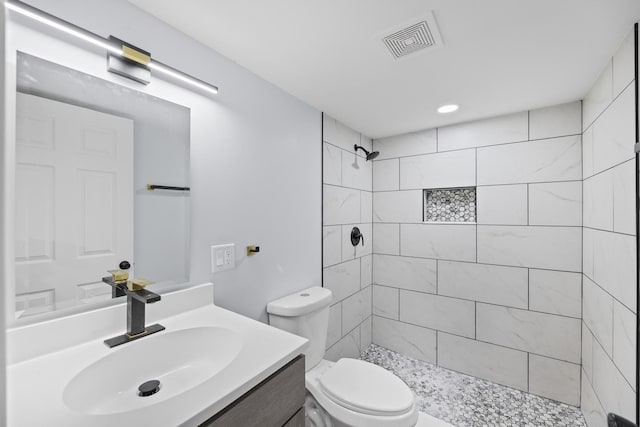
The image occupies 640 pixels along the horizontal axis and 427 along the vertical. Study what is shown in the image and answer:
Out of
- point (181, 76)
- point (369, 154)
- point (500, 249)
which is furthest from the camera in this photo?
point (369, 154)

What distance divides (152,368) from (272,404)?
0.45 m

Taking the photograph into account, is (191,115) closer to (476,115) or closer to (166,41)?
(166,41)

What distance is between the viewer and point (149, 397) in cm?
88

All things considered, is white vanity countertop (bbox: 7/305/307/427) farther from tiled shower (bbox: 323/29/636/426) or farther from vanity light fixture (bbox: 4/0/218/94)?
tiled shower (bbox: 323/29/636/426)

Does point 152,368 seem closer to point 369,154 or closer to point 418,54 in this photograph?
point 418,54

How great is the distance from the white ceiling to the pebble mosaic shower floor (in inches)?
81.0

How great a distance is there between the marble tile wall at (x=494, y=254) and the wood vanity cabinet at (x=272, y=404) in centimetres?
180

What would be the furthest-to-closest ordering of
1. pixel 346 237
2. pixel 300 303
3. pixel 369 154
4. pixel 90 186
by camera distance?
pixel 369 154, pixel 346 237, pixel 300 303, pixel 90 186

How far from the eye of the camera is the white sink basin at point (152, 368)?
2.64 feet

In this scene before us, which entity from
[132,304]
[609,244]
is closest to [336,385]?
[132,304]

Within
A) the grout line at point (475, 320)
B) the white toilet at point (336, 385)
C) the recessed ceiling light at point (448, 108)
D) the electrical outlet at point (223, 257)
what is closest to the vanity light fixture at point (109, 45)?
the electrical outlet at point (223, 257)

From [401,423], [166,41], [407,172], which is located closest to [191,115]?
[166,41]

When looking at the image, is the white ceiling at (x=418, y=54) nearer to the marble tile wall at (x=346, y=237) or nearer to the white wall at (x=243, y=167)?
the white wall at (x=243, y=167)

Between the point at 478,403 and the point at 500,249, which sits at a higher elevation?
the point at 500,249
